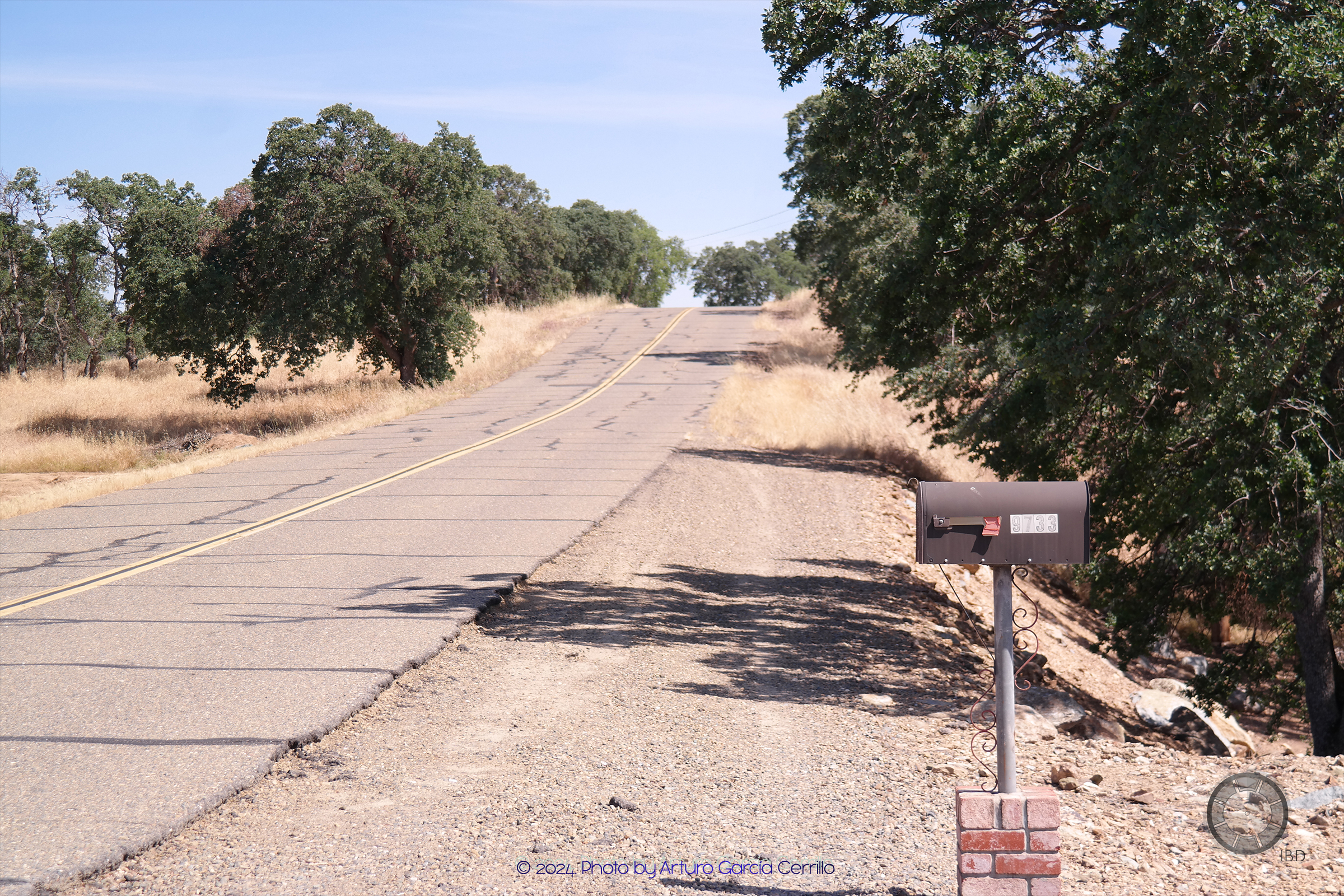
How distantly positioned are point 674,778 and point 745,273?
12223cm

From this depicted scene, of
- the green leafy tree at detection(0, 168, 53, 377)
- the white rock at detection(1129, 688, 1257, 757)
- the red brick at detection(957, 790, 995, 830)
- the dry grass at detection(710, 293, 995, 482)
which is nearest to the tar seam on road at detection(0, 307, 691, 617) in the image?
the dry grass at detection(710, 293, 995, 482)

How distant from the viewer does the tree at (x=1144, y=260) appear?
23.2 feet

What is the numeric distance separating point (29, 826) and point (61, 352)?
54606 mm

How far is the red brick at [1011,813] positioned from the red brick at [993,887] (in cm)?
19

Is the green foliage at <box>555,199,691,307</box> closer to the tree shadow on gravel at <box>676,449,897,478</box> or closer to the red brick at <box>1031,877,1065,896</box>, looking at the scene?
the tree shadow on gravel at <box>676,449,897,478</box>

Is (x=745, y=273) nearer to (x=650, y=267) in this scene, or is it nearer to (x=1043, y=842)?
(x=650, y=267)

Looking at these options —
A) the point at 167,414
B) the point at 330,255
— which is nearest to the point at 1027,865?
the point at 330,255

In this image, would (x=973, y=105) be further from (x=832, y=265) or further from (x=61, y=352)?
(x=61, y=352)

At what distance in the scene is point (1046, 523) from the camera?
363cm

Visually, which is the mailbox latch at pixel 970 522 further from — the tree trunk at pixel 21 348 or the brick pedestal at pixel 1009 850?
the tree trunk at pixel 21 348

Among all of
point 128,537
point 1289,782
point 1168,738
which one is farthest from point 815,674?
point 128,537

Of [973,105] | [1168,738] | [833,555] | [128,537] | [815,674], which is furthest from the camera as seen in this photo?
[833,555]

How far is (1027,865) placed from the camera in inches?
146
